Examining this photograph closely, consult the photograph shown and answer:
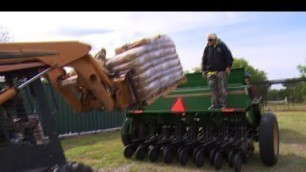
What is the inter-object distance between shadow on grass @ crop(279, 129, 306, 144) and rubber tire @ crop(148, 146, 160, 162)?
3.98 metres

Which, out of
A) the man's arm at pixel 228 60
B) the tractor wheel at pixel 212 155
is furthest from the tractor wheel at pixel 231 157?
the man's arm at pixel 228 60

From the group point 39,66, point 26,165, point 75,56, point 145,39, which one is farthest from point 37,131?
point 145,39

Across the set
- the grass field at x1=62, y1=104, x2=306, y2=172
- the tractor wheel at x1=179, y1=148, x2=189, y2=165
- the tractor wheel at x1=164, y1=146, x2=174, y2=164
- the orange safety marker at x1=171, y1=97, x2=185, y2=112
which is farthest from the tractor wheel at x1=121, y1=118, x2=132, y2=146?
the tractor wheel at x1=179, y1=148, x2=189, y2=165

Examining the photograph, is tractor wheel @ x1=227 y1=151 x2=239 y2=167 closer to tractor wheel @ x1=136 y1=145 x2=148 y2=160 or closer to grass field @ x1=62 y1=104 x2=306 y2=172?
grass field @ x1=62 y1=104 x2=306 y2=172

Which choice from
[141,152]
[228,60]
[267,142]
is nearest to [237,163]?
[267,142]

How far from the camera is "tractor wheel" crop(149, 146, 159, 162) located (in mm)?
8156

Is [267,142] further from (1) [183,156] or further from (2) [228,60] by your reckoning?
(2) [228,60]

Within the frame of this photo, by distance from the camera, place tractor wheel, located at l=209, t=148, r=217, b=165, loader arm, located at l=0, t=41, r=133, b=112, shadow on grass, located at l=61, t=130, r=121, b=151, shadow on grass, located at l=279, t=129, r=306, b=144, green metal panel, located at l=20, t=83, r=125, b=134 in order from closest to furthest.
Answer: loader arm, located at l=0, t=41, r=133, b=112 < tractor wheel, located at l=209, t=148, r=217, b=165 < shadow on grass, located at l=279, t=129, r=306, b=144 < shadow on grass, located at l=61, t=130, r=121, b=151 < green metal panel, located at l=20, t=83, r=125, b=134

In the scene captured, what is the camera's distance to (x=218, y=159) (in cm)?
→ 746

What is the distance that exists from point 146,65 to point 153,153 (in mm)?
3638

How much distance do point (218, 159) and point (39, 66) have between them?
464 cm

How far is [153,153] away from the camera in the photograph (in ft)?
26.8
